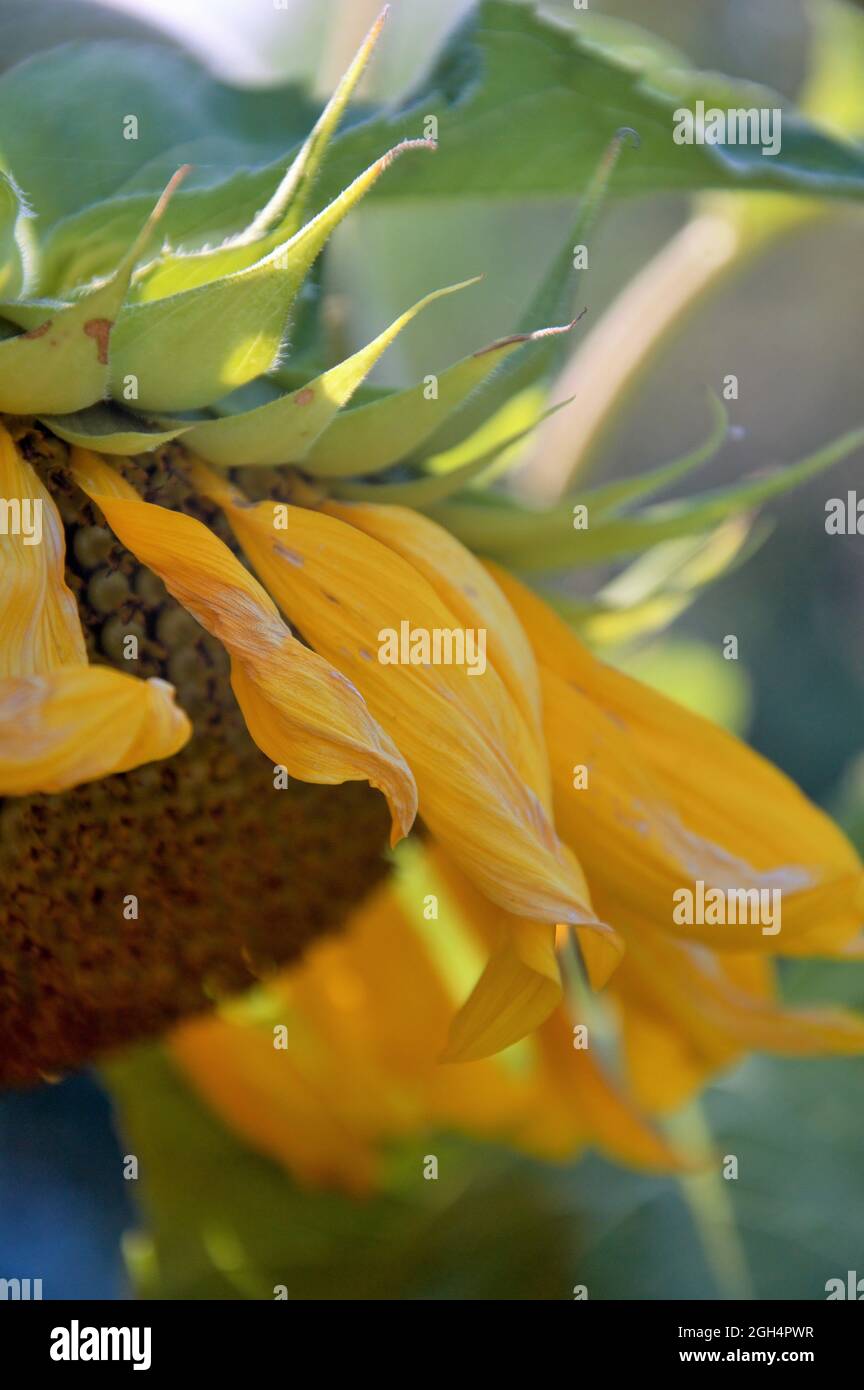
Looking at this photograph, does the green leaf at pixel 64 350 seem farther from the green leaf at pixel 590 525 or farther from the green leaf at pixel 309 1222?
the green leaf at pixel 309 1222

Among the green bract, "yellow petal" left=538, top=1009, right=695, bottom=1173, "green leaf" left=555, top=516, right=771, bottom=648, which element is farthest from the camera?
"yellow petal" left=538, top=1009, right=695, bottom=1173

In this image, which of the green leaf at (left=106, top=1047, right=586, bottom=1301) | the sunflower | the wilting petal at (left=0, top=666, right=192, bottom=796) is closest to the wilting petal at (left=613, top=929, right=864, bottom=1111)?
the sunflower

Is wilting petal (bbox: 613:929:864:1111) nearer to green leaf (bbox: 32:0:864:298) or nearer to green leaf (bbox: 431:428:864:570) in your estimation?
green leaf (bbox: 431:428:864:570)

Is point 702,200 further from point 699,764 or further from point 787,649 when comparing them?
point 787,649
